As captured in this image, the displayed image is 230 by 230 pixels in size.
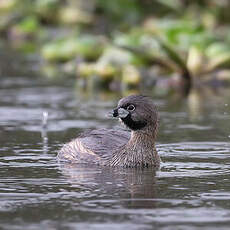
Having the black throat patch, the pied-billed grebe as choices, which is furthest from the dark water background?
the black throat patch

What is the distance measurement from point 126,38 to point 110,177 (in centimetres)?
1622

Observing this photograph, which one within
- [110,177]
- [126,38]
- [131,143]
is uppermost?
[126,38]

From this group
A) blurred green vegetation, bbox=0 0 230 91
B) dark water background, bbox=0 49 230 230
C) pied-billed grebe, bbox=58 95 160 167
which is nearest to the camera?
dark water background, bbox=0 49 230 230

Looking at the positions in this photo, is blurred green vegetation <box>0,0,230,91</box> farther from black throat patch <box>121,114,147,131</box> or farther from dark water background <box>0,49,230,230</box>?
black throat patch <box>121,114,147,131</box>

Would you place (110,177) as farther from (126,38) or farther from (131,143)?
(126,38)

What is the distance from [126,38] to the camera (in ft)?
92.7

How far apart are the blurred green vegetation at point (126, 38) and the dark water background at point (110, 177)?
3272 millimetres

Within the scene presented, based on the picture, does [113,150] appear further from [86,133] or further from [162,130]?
[162,130]

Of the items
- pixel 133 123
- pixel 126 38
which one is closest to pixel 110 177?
pixel 133 123

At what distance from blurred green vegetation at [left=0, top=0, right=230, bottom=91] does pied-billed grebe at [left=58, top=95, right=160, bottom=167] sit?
367 inches

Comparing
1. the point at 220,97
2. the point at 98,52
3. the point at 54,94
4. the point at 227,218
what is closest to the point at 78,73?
the point at 98,52

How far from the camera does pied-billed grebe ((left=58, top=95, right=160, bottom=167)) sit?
12.9 metres

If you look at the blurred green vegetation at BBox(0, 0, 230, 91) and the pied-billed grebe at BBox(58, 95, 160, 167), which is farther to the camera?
the blurred green vegetation at BBox(0, 0, 230, 91)

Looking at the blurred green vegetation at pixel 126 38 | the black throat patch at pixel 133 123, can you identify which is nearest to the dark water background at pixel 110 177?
the black throat patch at pixel 133 123
